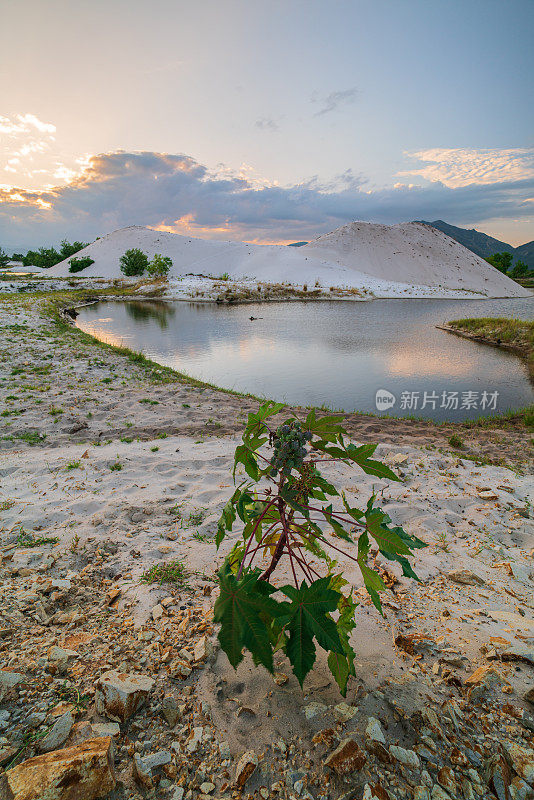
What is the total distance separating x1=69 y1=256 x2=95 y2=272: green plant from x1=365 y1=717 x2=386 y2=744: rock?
10840 cm

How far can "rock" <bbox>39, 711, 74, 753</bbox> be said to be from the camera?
5.27 feet

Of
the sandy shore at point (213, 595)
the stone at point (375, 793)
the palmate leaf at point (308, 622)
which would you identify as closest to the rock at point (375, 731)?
the sandy shore at point (213, 595)

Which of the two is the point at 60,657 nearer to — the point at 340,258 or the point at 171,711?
the point at 171,711

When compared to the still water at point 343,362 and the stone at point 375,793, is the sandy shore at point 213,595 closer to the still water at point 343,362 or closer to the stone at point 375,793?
the stone at point 375,793

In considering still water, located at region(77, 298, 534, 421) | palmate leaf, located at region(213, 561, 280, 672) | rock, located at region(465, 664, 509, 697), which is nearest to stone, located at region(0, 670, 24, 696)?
palmate leaf, located at region(213, 561, 280, 672)

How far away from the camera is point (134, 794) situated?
1.48 meters

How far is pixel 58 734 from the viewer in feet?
5.42

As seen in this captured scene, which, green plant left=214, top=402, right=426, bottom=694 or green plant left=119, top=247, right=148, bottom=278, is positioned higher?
green plant left=119, top=247, right=148, bottom=278

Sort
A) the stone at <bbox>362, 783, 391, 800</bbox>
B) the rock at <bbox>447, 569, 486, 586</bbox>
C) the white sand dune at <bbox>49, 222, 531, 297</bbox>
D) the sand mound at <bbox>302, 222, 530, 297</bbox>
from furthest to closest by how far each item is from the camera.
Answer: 1. the sand mound at <bbox>302, 222, 530, 297</bbox>
2. the white sand dune at <bbox>49, 222, 531, 297</bbox>
3. the rock at <bbox>447, 569, 486, 586</bbox>
4. the stone at <bbox>362, 783, 391, 800</bbox>

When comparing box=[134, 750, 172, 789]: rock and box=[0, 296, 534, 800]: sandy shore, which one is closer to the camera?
box=[134, 750, 172, 789]: rock

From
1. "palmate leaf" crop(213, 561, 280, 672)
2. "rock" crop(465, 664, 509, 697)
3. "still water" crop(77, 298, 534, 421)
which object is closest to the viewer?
"palmate leaf" crop(213, 561, 280, 672)

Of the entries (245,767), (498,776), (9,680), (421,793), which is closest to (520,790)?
(498,776)

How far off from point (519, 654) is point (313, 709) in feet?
4.28

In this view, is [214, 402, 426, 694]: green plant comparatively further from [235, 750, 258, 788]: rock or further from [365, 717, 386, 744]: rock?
[235, 750, 258, 788]: rock
